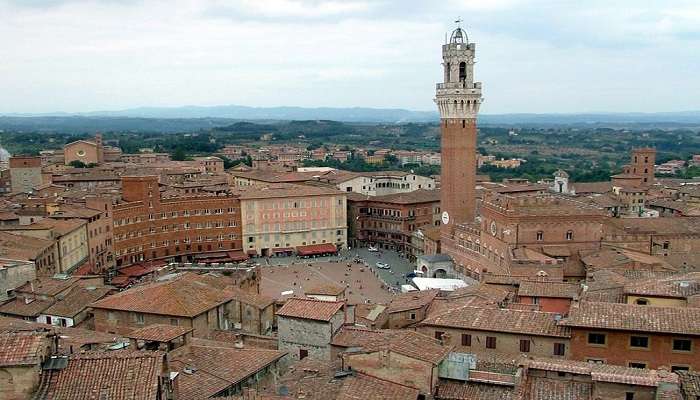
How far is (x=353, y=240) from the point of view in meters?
96.1

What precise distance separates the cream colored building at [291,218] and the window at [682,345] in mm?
68068

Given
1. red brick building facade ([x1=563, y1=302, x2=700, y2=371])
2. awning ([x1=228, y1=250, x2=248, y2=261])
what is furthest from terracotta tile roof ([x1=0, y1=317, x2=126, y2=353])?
awning ([x1=228, y1=250, x2=248, y2=261])

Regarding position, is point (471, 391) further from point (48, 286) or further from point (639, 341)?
point (48, 286)

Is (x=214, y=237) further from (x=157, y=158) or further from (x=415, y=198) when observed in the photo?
(x=157, y=158)

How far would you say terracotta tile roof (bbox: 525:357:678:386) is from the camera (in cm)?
1772

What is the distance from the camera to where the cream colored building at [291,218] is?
3469 inches

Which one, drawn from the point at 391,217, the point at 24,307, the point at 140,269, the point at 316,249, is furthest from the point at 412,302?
the point at 391,217

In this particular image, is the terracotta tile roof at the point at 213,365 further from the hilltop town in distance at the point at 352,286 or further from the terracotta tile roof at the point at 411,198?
the terracotta tile roof at the point at 411,198

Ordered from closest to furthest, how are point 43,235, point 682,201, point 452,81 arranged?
point 43,235 < point 452,81 < point 682,201

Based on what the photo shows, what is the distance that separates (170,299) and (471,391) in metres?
17.2

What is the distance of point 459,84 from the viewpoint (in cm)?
7319

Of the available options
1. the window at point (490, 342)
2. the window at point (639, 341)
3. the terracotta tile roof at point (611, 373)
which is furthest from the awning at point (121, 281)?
the terracotta tile roof at point (611, 373)

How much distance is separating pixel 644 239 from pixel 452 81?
25428mm

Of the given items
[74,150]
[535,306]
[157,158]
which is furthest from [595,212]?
[157,158]
